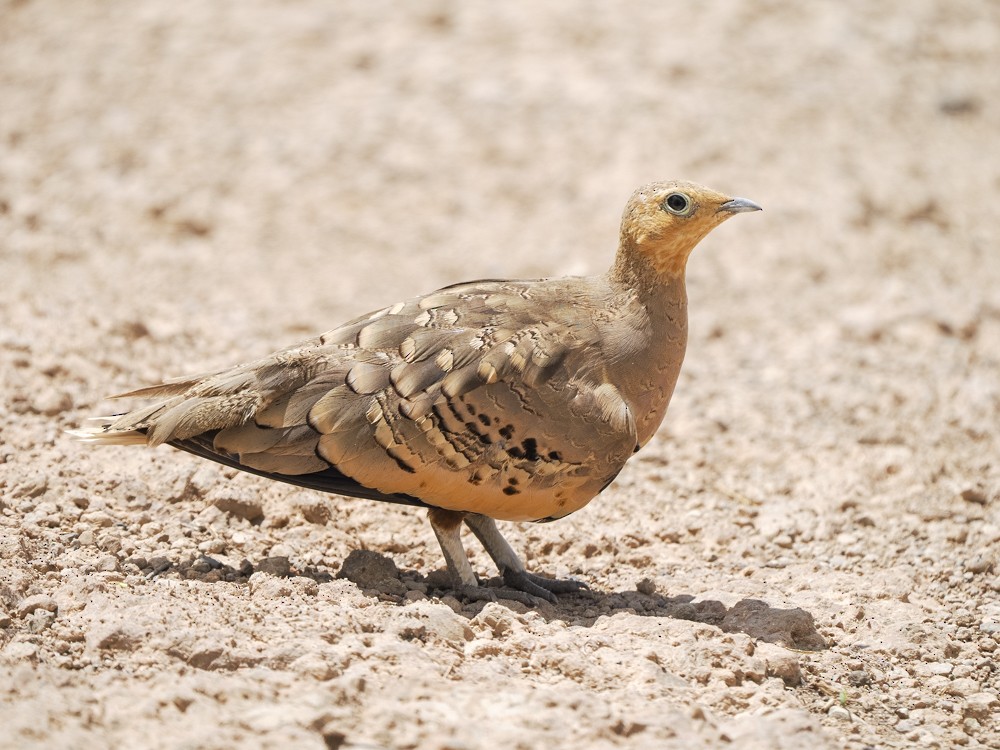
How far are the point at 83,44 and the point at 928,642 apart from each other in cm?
1022

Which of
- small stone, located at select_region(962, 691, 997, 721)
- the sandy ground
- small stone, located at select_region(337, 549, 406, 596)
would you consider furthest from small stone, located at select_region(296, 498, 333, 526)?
small stone, located at select_region(962, 691, 997, 721)

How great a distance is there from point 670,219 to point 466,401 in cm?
129

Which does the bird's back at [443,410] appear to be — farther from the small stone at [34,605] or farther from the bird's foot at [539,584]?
the small stone at [34,605]

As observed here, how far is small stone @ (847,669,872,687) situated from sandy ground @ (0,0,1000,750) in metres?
0.06

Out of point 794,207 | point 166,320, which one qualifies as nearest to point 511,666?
point 166,320

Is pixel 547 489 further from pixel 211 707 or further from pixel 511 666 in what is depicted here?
pixel 211 707

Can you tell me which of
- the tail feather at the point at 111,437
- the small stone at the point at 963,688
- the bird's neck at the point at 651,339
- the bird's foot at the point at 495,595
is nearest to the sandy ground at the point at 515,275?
the small stone at the point at 963,688

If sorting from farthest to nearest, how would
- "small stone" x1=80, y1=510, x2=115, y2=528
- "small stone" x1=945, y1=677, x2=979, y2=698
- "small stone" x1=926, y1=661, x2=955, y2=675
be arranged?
"small stone" x1=80, y1=510, x2=115, y2=528, "small stone" x1=926, y1=661, x2=955, y2=675, "small stone" x1=945, y1=677, x2=979, y2=698

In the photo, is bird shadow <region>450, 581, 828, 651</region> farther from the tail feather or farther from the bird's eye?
the bird's eye

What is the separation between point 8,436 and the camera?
633 centimetres

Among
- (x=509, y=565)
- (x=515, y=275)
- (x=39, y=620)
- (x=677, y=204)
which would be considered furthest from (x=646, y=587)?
(x=515, y=275)

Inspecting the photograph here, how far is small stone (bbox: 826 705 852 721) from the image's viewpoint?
4.66 metres

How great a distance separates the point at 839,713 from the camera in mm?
4676

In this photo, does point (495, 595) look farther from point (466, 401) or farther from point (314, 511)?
point (314, 511)
